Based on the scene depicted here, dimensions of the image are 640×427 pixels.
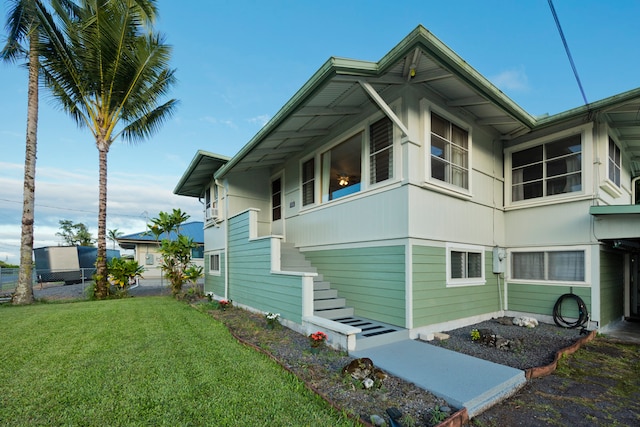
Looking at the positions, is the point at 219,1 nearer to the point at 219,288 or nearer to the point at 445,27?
the point at 445,27


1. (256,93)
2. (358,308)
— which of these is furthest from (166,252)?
(256,93)

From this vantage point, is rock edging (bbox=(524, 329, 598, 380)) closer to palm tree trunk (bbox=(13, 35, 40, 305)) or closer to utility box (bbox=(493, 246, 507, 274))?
utility box (bbox=(493, 246, 507, 274))

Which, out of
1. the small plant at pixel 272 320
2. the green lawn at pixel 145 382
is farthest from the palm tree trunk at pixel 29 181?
the small plant at pixel 272 320

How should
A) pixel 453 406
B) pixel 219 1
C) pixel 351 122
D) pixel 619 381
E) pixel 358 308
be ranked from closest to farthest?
pixel 453 406
pixel 619 381
pixel 358 308
pixel 351 122
pixel 219 1

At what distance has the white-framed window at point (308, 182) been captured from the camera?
781cm

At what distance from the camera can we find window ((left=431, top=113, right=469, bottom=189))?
5711 mm

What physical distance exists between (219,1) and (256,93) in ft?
20.1

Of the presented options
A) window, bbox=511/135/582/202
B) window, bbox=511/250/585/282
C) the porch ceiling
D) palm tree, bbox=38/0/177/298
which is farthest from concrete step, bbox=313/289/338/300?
palm tree, bbox=38/0/177/298

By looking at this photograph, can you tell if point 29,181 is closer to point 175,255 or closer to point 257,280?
point 175,255

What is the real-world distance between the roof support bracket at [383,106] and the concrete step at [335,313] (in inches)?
135

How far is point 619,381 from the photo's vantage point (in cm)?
366

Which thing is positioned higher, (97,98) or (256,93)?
(256,93)

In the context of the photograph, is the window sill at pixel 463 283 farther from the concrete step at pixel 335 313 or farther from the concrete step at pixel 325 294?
the concrete step at pixel 325 294

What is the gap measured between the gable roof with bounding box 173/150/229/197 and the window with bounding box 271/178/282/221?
1693mm
